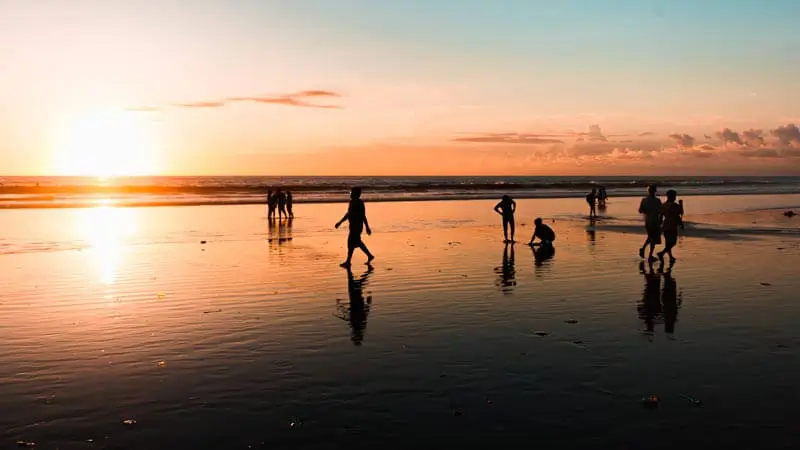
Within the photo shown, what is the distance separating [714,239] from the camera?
1022 inches

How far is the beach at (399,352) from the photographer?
21.1 ft

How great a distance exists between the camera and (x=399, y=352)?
9.24 m

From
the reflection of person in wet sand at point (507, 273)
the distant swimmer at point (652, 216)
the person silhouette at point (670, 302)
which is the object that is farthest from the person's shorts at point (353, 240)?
the distant swimmer at point (652, 216)

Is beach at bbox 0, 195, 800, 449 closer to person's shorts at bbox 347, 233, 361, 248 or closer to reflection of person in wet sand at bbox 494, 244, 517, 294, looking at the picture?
reflection of person in wet sand at bbox 494, 244, 517, 294

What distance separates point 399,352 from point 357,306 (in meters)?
3.55

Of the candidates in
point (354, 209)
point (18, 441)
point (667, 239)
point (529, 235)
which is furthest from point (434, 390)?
point (529, 235)

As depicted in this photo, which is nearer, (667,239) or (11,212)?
(667,239)

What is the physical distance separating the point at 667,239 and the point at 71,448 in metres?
17.3

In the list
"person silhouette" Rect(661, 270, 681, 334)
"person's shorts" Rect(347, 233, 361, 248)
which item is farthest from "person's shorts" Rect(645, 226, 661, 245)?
"person's shorts" Rect(347, 233, 361, 248)

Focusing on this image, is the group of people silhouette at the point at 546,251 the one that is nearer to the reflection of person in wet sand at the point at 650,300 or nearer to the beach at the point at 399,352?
the reflection of person in wet sand at the point at 650,300

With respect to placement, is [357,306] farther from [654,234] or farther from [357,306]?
[654,234]

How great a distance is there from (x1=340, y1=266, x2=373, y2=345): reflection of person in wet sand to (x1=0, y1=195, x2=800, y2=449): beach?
7 cm

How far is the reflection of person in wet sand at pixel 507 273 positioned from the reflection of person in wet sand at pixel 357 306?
327 centimetres

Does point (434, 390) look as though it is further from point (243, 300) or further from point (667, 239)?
point (667, 239)
